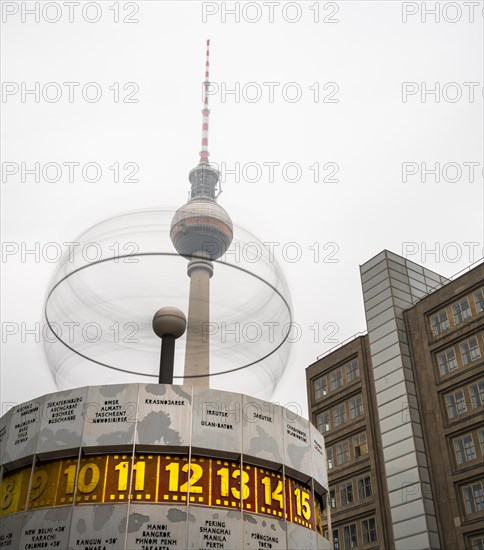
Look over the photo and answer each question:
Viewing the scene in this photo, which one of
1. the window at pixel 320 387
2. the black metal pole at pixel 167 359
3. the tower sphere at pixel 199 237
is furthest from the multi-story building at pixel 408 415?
the black metal pole at pixel 167 359

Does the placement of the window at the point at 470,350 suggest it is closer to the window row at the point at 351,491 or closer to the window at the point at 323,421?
the window row at the point at 351,491

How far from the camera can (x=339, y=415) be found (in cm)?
5772

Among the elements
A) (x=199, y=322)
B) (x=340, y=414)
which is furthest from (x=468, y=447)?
(x=199, y=322)

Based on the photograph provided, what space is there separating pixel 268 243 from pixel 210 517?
1002 cm

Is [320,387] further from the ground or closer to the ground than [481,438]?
further from the ground

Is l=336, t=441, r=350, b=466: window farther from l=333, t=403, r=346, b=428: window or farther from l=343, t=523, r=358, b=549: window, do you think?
l=343, t=523, r=358, b=549: window

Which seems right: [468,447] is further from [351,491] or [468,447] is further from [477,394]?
[351,491]

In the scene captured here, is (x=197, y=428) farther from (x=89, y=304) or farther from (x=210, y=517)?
(x=89, y=304)

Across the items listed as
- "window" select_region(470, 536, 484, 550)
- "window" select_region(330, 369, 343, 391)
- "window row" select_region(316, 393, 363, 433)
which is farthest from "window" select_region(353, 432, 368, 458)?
"window" select_region(470, 536, 484, 550)

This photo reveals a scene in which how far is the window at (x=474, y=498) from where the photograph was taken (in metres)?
42.4

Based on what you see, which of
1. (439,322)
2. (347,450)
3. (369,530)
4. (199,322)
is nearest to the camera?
(199,322)

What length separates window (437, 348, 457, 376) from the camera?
4844 cm

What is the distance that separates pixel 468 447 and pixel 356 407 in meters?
12.6

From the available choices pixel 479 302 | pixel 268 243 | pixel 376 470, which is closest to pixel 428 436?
pixel 376 470
